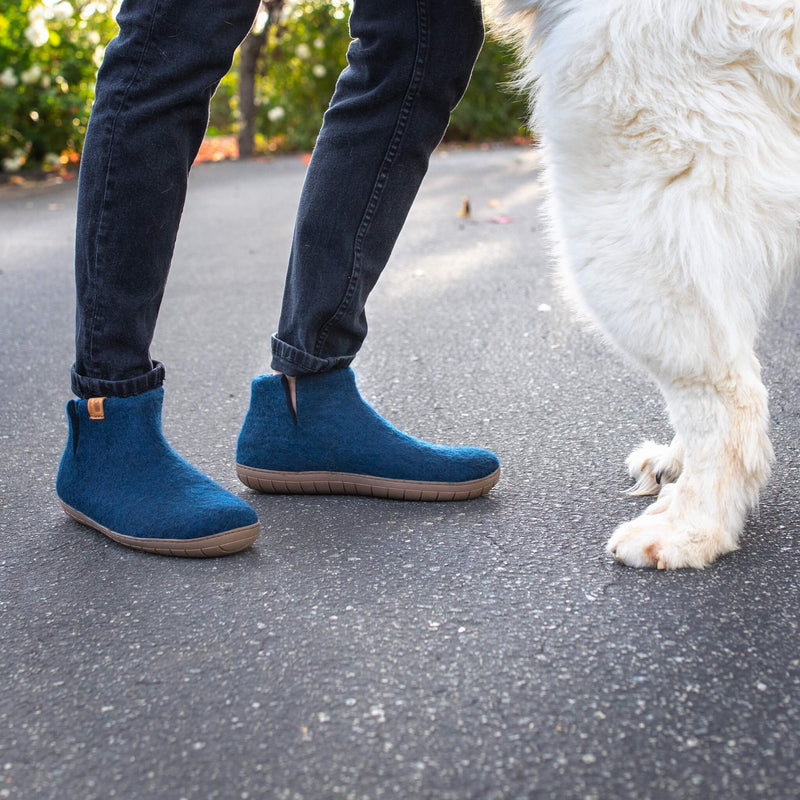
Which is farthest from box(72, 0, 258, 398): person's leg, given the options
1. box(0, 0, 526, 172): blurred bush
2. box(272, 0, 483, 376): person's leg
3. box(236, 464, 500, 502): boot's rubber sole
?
box(0, 0, 526, 172): blurred bush

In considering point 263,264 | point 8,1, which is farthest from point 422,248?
point 8,1

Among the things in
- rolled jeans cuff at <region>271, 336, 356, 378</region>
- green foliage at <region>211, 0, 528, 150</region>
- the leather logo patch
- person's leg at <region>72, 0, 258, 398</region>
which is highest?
person's leg at <region>72, 0, 258, 398</region>

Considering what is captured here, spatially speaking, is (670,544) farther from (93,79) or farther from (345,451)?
(93,79)

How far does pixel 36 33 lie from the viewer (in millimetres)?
8086

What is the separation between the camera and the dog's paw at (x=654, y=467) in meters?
1.98

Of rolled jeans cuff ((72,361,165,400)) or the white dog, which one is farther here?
rolled jeans cuff ((72,361,165,400))

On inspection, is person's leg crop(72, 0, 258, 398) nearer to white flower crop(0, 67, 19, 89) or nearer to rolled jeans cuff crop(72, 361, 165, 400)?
rolled jeans cuff crop(72, 361, 165, 400)

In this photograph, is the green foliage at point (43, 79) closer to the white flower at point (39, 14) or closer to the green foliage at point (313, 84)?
the white flower at point (39, 14)

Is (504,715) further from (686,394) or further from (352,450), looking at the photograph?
(352,450)

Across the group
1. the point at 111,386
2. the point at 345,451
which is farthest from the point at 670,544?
the point at 111,386

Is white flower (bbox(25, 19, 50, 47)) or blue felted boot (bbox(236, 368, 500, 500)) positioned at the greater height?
white flower (bbox(25, 19, 50, 47))

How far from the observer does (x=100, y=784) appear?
117 cm

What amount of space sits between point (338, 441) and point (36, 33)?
24.8 ft

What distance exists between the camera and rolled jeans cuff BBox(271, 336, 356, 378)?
1.95 meters
